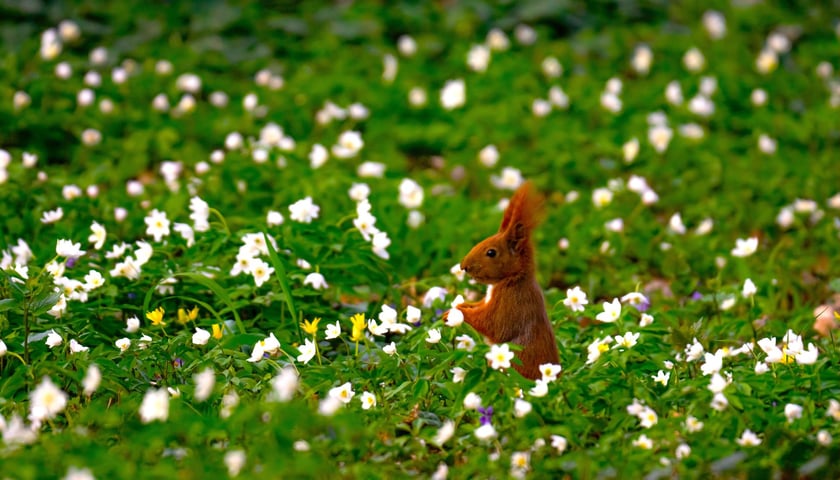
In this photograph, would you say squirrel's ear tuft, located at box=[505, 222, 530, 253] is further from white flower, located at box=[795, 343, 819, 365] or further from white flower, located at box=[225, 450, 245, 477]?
white flower, located at box=[225, 450, 245, 477]

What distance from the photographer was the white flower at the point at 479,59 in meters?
7.08

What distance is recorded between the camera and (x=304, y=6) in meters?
8.01

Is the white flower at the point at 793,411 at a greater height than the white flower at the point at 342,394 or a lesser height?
greater

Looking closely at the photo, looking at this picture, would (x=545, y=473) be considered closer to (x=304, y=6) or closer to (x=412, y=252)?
(x=412, y=252)

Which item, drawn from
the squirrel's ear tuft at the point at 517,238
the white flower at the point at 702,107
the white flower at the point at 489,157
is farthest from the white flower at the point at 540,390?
the white flower at the point at 702,107

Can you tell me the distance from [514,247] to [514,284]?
12 cm

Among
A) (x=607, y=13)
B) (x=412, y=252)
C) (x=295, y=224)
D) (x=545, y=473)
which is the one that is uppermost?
(x=545, y=473)

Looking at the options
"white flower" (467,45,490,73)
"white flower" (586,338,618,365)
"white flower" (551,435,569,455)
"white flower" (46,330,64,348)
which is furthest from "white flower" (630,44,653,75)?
"white flower" (46,330,64,348)

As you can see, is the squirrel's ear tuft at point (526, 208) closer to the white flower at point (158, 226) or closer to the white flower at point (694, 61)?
the white flower at point (158, 226)

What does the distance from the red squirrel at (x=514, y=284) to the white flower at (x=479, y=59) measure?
144 inches

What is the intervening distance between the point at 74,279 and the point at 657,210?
3120 mm

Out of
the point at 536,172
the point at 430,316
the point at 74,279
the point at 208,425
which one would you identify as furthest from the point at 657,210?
the point at 208,425

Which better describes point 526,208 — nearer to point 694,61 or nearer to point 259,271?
point 259,271

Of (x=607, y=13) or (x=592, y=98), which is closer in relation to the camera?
(x=592, y=98)
